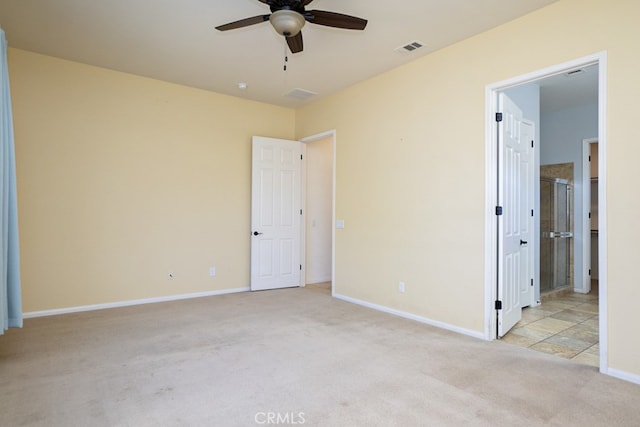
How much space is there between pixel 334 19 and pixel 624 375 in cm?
328

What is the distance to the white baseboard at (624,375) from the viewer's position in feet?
8.15

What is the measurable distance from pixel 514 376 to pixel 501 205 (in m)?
1.54

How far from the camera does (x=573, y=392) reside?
235 cm

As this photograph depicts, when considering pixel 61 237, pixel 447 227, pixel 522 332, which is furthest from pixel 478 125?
pixel 61 237

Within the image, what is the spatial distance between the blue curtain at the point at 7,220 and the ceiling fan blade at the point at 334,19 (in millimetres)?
2579

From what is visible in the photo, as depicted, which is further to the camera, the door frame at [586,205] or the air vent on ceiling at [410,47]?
the door frame at [586,205]

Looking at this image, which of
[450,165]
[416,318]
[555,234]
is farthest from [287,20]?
[555,234]

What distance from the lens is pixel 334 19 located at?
2.60m

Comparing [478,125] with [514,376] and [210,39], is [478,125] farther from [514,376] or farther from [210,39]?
[210,39]

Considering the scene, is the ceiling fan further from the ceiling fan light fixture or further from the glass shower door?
the glass shower door

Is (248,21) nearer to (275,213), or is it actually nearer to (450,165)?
(450,165)

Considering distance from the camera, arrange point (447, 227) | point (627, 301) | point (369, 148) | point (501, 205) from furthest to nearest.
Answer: point (369, 148)
point (447, 227)
point (501, 205)
point (627, 301)

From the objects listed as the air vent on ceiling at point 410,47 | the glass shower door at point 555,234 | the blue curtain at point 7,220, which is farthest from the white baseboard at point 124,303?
the glass shower door at point 555,234

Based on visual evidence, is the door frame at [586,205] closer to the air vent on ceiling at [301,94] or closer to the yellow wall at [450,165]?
the yellow wall at [450,165]
